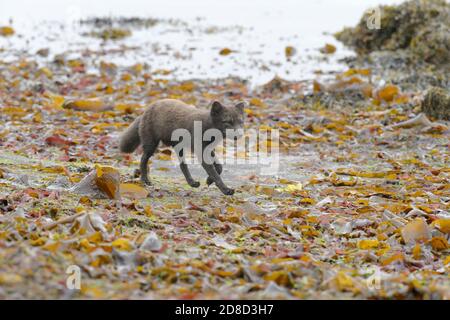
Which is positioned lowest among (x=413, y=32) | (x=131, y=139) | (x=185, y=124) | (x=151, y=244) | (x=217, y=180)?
(x=217, y=180)

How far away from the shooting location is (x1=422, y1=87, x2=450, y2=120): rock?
1193cm

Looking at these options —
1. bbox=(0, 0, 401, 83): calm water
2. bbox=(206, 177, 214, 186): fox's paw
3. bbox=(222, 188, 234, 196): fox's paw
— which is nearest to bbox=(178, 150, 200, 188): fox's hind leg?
bbox=(206, 177, 214, 186): fox's paw

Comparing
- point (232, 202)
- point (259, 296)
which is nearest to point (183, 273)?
point (259, 296)

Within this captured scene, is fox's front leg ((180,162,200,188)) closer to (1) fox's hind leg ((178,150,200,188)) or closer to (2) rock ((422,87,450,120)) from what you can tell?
(1) fox's hind leg ((178,150,200,188))

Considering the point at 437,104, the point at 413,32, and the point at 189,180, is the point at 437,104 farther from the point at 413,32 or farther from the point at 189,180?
the point at 413,32

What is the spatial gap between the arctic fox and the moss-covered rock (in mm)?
9255

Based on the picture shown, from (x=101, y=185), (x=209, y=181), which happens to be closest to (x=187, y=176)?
(x=209, y=181)

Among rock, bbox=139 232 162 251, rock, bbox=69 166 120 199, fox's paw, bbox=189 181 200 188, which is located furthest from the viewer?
fox's paw, bbox=189 181 200 188

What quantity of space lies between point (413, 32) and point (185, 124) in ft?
34.6

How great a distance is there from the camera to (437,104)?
12.0 meters

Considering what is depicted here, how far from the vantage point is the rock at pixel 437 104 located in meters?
11.9

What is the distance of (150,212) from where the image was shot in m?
6.52

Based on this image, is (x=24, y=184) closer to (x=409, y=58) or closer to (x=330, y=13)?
(x=409, y=58)

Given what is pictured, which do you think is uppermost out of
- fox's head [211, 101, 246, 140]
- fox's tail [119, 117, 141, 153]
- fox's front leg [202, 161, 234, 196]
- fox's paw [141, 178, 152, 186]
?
fox's head [211, 101, 246, 140]
